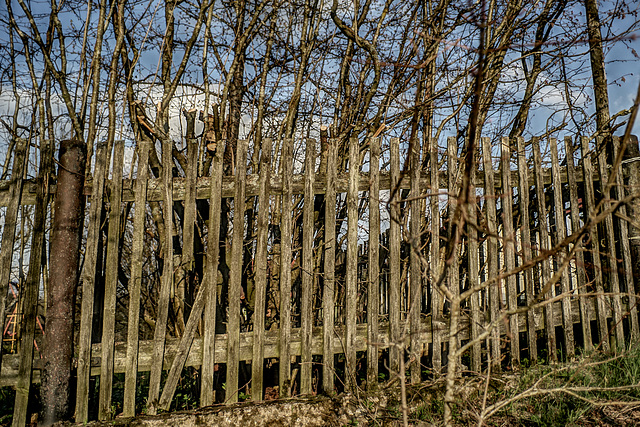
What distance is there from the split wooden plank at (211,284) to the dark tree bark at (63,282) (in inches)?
35.6

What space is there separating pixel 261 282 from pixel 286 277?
6.9 inches

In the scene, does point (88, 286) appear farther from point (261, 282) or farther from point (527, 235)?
point (527, 235)

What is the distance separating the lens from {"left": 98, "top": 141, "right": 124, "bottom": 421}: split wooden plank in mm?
2912

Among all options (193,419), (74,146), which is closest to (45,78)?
(74,146)

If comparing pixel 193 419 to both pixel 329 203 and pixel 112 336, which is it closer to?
pixel 112 336

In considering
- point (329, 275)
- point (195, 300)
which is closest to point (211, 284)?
point (195, 300)

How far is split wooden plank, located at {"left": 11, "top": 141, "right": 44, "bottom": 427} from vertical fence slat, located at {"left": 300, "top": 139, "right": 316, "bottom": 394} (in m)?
1.80

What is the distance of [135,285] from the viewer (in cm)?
302

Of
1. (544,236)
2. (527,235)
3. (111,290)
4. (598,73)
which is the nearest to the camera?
(111,290)

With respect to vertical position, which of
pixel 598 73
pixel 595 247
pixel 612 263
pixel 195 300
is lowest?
pixel 195 300

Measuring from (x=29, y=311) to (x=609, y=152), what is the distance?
4.86 m

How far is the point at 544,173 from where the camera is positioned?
3664 millimetres

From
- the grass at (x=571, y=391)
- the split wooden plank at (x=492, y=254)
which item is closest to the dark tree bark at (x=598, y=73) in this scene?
the split wooden plank at (x=492, y=254)

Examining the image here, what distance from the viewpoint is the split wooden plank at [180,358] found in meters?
2.95
